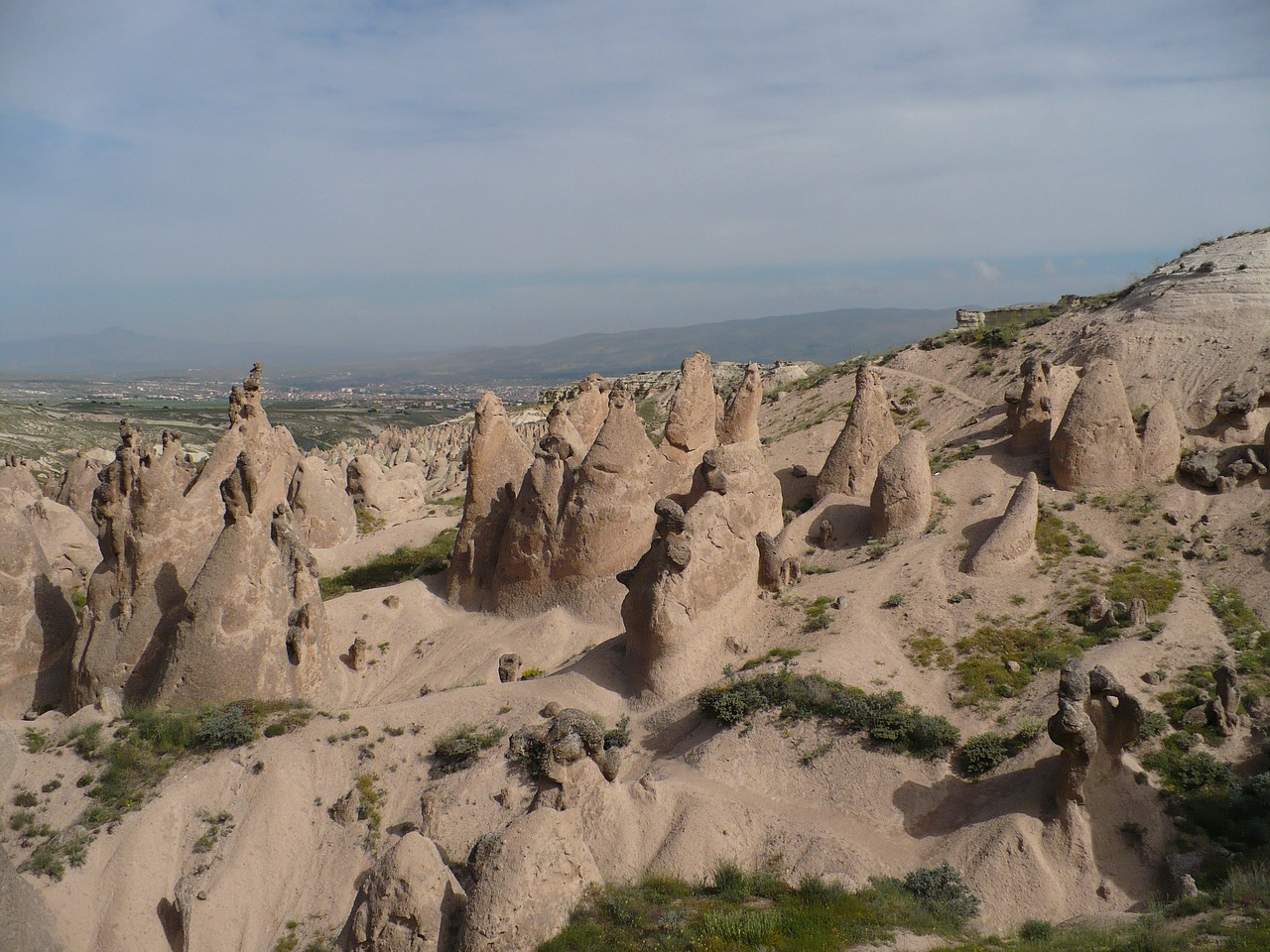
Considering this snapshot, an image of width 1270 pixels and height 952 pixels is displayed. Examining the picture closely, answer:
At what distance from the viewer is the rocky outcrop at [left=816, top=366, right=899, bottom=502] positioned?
77.3ft

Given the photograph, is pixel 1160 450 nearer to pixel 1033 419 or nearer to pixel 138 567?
pixel 1033 419

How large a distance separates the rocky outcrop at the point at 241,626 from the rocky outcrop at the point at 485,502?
5.37m

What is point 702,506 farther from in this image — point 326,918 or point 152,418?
point 152,418

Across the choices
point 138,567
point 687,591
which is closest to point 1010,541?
point 687,591

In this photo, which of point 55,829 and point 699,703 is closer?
point 55,829

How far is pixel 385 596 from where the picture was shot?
69.5ft

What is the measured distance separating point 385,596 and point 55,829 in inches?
362

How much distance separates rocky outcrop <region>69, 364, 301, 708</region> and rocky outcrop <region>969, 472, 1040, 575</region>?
14.8 m

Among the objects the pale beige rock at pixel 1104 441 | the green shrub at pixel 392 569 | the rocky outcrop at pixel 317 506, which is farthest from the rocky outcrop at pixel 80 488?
the pale beige rock at pixel 1104 441

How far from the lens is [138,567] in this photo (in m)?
16.6

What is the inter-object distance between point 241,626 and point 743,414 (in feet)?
52.3

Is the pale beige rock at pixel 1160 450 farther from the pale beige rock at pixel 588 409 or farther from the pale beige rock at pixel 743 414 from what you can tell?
the pale beige rock at pixel 588 409

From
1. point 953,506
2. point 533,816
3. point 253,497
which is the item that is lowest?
point 533,816

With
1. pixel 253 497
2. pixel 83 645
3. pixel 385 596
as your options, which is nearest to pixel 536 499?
pixel 385 596
